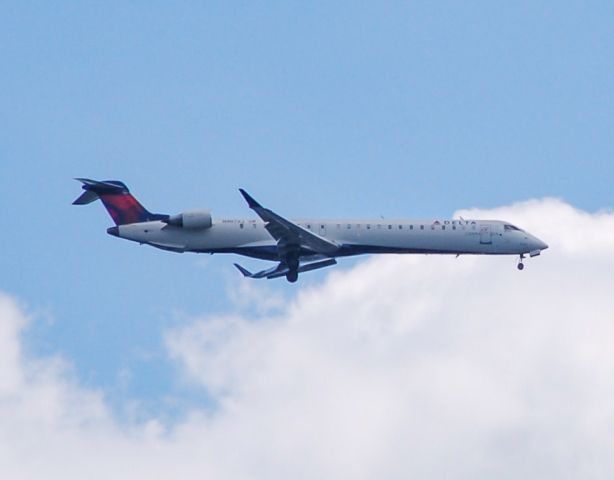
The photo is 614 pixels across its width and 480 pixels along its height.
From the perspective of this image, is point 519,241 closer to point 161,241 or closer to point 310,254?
point 310,254

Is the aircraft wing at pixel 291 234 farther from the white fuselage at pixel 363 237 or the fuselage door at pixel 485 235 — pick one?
the fuselage door at pixel 485 235

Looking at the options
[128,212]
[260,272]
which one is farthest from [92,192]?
[260,272]

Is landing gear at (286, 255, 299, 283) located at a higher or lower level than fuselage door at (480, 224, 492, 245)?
lower

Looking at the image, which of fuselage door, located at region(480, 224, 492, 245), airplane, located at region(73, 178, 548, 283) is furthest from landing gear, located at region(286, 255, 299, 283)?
fuselage door, located at region(480, 224, 492, 245)

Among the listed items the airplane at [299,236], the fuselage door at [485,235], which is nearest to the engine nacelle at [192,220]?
the airplane at [299,236]

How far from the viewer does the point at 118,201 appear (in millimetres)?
105188

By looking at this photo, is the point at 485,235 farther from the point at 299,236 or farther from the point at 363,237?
the point at 299,236

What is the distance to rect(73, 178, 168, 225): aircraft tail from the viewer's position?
10494 centimetres

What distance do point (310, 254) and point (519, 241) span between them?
10259mm

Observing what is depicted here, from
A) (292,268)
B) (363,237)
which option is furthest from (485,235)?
(292,268)

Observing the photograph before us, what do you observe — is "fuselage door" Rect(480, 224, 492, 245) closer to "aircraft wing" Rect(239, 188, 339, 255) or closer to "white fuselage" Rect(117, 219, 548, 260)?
"white fuselage" Rect(117, 219, 548, 260)

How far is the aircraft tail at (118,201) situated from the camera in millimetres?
104938

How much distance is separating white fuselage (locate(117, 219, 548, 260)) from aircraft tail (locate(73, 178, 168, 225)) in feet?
2.72

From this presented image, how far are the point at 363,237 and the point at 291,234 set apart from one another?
4.25 metres
